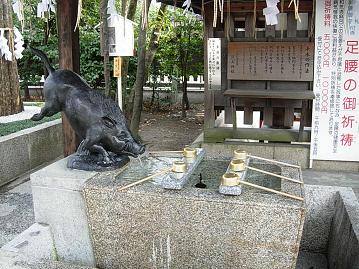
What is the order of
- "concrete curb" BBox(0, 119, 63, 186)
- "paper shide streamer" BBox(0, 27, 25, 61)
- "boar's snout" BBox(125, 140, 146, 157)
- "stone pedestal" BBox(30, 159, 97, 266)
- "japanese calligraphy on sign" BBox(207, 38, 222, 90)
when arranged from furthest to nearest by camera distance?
"japanese calligraphy on sign" BBox(207, 38, 222, 90)
"paper shide streamer" BBox(0, 27, 25, 61)
"concrete curb" BBox(0, 119, 63, 186)
"boar's snout" BBox(125, 140, 146, 157)
"stone pedestal" BBox(30, 159, 97, 266)

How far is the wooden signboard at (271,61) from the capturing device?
639 centimetres

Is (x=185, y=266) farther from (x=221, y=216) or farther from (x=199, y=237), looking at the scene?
(x=221, y=216)

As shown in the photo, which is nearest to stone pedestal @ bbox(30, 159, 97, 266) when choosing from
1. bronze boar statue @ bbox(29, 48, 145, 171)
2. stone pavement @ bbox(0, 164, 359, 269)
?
bronze boar statue @ bbox(29, 48, 145, 171)

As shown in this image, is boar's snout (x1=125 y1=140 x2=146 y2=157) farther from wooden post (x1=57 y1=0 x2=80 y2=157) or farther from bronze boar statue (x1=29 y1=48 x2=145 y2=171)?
wooden post (x1=57 y1=0 x2=80 y2=157)

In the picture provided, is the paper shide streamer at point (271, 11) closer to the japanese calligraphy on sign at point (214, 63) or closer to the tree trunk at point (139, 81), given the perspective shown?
the japanese calligraphy on sign at point (214, 63)

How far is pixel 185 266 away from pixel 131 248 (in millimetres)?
456

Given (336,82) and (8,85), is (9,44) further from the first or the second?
(336,82)

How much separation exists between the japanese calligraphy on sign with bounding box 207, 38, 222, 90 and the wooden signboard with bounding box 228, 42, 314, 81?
0.23 m

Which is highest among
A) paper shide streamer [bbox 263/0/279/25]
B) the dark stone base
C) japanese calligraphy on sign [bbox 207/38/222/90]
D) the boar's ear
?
paper shide streamer [bbox 263/0/279/25]

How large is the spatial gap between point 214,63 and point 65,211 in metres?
4.35

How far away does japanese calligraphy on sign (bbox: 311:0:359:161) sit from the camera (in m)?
6.10

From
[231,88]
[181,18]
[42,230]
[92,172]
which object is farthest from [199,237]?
[181,18]

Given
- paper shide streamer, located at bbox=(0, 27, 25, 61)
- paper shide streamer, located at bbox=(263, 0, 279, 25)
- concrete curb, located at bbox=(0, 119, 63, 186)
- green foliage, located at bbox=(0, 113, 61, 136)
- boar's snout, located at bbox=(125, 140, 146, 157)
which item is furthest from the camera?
green foliage, located at bbox=(0, 113, 61, 136)

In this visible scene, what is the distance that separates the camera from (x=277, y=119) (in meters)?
7.03
